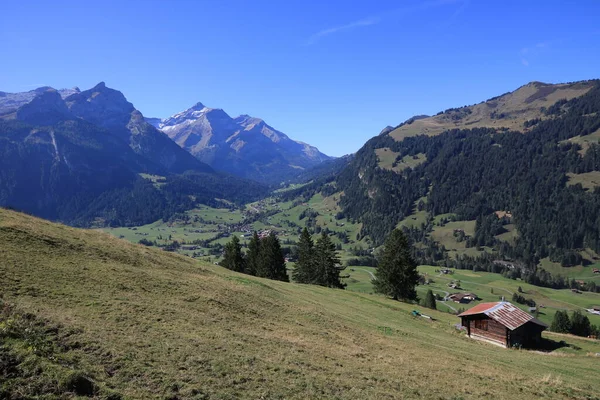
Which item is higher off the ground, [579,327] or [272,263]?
[272,263]

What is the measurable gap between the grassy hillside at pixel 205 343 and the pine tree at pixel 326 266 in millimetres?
42942

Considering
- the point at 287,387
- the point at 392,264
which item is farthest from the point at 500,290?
the point at 287,387

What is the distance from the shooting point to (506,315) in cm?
4912

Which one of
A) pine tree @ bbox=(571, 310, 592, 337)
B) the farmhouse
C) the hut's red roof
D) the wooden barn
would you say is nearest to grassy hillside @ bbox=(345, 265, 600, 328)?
the farmhouse

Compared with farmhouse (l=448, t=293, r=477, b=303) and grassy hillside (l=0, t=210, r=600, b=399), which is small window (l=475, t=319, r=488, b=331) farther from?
farmhouse (l=448, t=293, r=477, b=303)

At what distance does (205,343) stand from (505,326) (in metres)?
42.9

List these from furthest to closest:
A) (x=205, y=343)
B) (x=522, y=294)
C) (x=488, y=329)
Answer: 1. (x=522, y=294)
2. (x=488, y=329)
3. (x=205, y=343)

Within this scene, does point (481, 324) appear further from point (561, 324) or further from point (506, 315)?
point (561, 324)

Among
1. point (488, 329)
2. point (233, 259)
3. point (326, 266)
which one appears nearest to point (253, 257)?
point (233, 259)

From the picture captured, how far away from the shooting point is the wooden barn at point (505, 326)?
4741cm

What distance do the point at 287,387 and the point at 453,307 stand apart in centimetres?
15815

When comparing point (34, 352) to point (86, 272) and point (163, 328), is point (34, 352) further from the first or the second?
point (86, 272)

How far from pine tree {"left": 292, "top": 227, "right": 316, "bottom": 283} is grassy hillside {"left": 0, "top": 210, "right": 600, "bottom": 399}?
47.2 meters

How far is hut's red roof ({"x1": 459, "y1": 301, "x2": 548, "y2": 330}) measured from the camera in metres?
47.3
